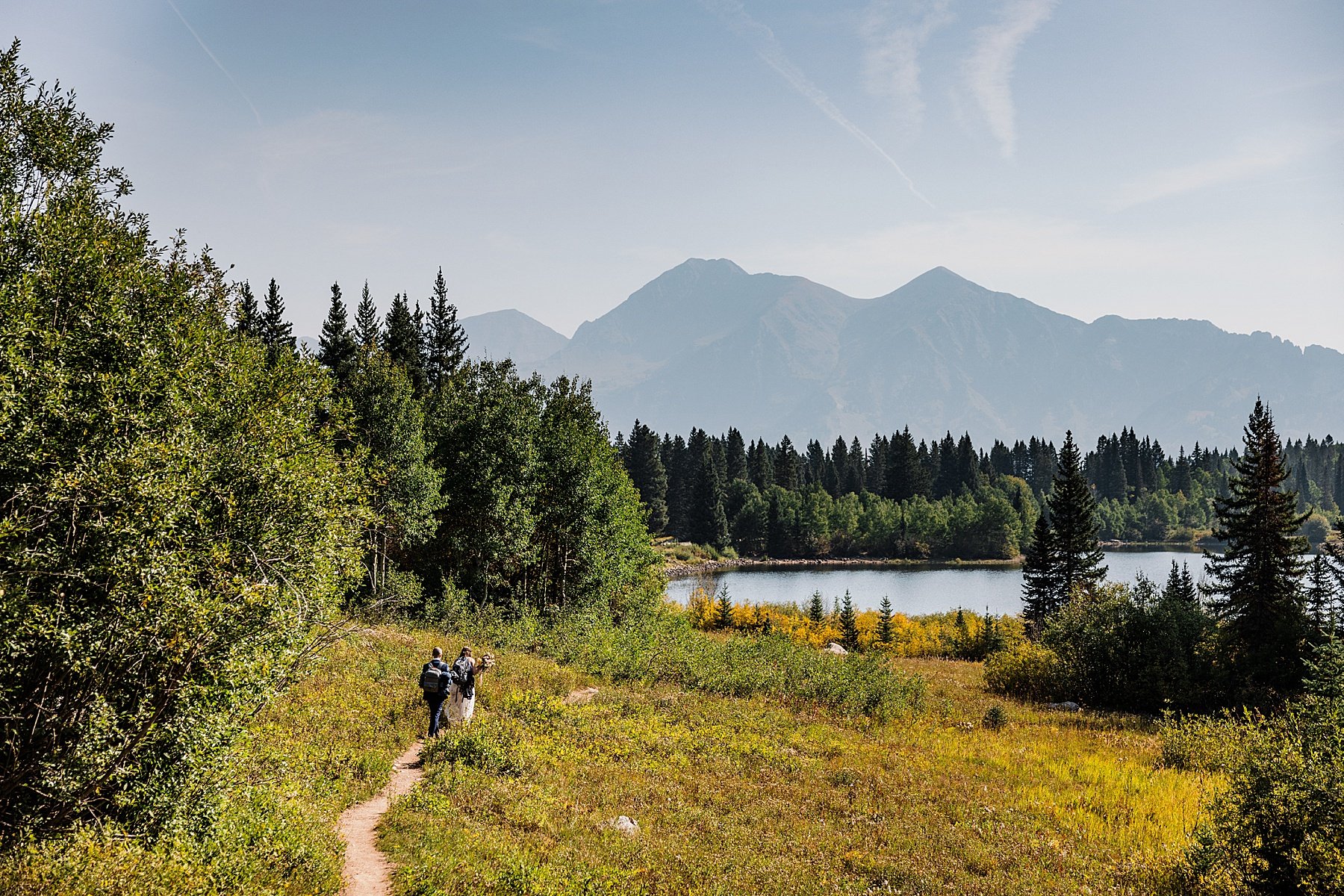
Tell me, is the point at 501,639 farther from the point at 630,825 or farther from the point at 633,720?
the point at 630,825

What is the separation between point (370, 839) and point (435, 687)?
19.6ft

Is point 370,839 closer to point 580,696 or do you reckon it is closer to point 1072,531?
point 580,696

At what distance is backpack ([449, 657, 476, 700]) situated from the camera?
60.3 feet

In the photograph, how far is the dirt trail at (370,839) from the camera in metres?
10.2

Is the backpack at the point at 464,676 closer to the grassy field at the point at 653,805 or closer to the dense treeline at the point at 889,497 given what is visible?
the grassy field at the point at 653,805

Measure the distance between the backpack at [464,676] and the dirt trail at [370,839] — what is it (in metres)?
2.69

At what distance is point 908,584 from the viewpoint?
320 feet

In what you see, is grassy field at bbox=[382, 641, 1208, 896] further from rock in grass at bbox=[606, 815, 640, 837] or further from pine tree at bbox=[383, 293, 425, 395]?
pine tree at bbox=[383, 293, 425, 395]

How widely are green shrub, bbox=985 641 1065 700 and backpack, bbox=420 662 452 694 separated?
25725mm

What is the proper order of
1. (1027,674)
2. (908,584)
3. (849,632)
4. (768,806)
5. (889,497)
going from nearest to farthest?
(768,806) < (1027,674) < (849,632) < (908,584) < (889,497)

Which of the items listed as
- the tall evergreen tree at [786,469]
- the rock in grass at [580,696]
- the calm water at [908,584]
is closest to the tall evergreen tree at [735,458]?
the tall evergreen tree at [786,469]

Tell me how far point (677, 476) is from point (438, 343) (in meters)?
86.2

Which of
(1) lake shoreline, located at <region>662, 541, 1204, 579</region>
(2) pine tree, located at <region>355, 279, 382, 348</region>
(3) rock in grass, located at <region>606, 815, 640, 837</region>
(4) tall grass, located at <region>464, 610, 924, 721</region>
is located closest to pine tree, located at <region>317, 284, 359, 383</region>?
(2) pine tree, located at <region>355, 279, 382, 348</region>

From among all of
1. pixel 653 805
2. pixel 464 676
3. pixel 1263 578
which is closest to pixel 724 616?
pixel 1263 578
